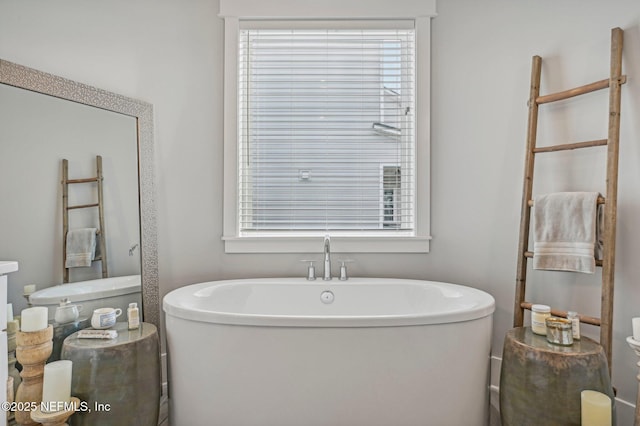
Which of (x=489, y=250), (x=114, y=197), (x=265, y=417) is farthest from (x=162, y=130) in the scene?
(x=489, y=250)

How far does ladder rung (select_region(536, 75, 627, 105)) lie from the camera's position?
5.62 feet

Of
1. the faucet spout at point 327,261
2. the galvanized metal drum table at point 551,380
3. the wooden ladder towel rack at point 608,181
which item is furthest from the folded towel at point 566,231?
the faucet spout at point 327,261

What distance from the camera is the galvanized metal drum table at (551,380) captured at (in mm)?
1367

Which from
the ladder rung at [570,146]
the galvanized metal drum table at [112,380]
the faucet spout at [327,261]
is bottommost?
the galvanized metal drum table at [112,380]

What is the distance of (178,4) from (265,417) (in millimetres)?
2369

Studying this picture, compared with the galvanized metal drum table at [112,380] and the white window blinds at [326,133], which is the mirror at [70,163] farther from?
the white window blinds at [326,133]

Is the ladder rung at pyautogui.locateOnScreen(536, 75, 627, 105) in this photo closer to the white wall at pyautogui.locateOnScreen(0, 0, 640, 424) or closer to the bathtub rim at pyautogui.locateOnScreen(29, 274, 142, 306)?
the white wall at pyautogui.locateOnScreen(0, 0, 640, 424)

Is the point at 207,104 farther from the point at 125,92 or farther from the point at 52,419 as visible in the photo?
the point at 52,419

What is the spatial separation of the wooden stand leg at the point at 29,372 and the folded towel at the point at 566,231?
92.4 inches

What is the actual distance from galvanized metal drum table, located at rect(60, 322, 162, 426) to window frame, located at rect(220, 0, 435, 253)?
0.82 meters

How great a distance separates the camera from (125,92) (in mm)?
2125

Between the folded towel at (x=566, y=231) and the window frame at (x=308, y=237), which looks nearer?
the folded towel at (x=566, y=231)

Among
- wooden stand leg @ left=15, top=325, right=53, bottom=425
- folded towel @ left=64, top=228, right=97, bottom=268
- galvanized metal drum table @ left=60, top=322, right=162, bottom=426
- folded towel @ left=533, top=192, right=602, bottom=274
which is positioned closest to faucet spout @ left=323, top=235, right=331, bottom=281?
galvanized metal drum table @ left=60, top=322, right=162, bottom=426

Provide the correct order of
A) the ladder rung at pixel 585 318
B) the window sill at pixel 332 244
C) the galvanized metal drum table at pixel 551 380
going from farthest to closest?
the window sill at pixel 332 244, the ladder rung at pixel 585 318, the galvanized metal drum table at pixel 551 380
